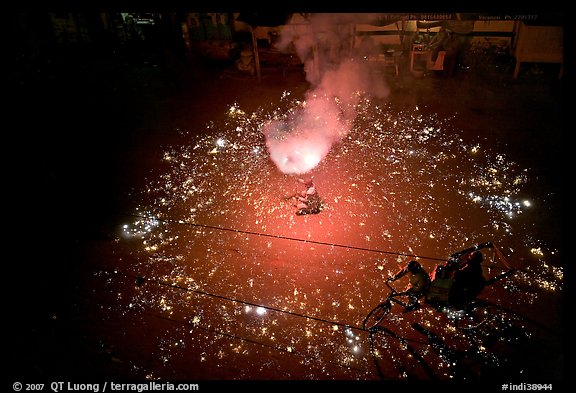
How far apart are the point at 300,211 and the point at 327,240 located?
1.05 metres

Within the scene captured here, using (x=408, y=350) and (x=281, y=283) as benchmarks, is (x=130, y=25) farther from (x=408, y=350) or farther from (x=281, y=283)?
(x=408, y=350)

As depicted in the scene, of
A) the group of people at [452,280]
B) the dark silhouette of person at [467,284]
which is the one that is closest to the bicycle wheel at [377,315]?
the group of people at [452,280]

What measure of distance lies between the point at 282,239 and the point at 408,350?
331 cm

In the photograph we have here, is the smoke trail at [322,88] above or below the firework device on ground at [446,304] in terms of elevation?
above

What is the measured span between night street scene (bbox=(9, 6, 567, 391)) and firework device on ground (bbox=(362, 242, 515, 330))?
1.6 inches

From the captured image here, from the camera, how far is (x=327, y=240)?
24.9 feet

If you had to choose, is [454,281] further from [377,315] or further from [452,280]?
[377,315]

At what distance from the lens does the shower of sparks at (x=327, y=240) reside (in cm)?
589

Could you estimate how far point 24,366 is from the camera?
5848 mm

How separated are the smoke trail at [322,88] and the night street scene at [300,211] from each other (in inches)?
3.0

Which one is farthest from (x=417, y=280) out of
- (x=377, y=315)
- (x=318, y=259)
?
(x=318, y=259)

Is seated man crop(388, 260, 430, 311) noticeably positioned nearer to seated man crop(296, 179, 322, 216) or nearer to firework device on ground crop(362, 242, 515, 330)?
firework device on ground crop(362, 242, 515, 330)

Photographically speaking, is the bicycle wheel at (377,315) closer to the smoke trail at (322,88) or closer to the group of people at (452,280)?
the group of people at (452,280)

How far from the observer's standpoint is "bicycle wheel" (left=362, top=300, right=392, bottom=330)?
6.01m
